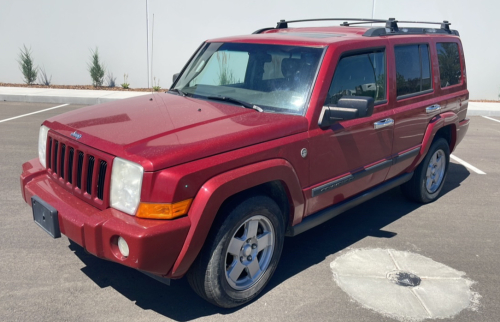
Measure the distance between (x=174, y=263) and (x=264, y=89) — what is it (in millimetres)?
1709

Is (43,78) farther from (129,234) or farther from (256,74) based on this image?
(129,234)

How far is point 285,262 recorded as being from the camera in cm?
416

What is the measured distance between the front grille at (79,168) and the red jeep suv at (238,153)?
10 millimetres

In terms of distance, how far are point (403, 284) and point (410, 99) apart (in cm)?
188

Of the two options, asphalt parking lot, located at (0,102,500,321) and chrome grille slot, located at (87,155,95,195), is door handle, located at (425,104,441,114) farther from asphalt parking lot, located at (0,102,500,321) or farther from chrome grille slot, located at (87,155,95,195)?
chrome grille slot, located at (87,155,95,195)

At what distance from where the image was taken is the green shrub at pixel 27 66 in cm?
1402

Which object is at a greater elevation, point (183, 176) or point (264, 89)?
point (264, 89)

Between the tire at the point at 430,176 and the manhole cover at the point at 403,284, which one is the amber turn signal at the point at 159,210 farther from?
the tire at the point at 430,176

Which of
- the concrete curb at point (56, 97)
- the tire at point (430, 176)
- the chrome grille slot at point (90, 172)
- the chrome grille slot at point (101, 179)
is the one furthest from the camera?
the concrete curb at point (56, 97)

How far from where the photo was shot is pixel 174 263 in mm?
3000

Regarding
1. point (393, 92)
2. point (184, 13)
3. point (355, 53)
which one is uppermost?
point (184, 13)

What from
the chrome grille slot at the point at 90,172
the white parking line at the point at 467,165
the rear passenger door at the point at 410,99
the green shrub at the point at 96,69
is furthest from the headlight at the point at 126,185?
the green shrub at the point at 96,69

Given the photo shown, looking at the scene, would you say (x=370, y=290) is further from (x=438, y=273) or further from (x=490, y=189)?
(x=490, y=189)

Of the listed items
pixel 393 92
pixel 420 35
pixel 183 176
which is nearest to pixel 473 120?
pixel 420 35
